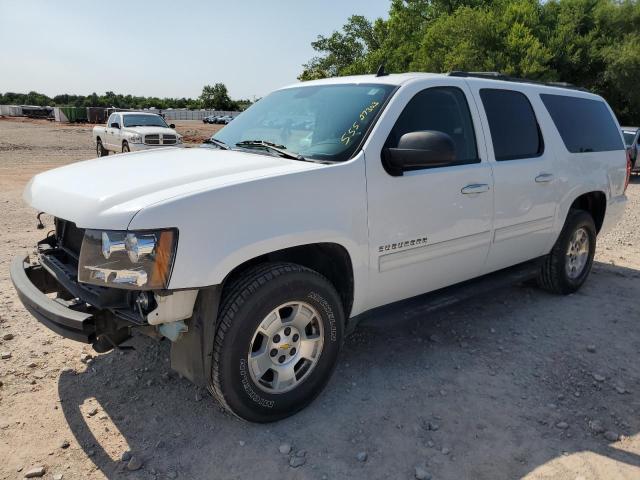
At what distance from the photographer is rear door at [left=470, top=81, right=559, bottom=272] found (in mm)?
4035

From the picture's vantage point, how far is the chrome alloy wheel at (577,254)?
206 inches

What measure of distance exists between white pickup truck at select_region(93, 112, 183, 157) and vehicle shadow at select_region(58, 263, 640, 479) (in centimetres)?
1429

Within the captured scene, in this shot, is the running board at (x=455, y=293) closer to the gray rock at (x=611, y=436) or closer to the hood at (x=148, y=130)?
the gray rock at (x=611, y=436)

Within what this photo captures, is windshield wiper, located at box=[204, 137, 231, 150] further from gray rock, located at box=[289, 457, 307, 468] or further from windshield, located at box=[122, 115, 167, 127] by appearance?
windshield, located at box=[122, 115, 167, 127]

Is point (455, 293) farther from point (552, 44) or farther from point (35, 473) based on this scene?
point (552, 44)

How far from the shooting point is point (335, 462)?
2.75 metres

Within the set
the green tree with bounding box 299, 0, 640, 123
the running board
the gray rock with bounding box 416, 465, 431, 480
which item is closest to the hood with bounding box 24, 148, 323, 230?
the running board

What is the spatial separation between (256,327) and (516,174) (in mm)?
2499

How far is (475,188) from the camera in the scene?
12.4ft

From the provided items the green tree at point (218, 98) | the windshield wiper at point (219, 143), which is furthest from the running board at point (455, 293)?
the green tree at point (218, 98)

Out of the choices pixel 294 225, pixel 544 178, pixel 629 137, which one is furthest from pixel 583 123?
pixel 629 137

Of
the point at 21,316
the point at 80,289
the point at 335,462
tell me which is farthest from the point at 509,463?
the point at 21,316

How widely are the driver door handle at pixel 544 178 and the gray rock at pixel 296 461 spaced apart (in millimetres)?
2971

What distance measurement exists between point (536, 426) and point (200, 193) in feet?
7.62
